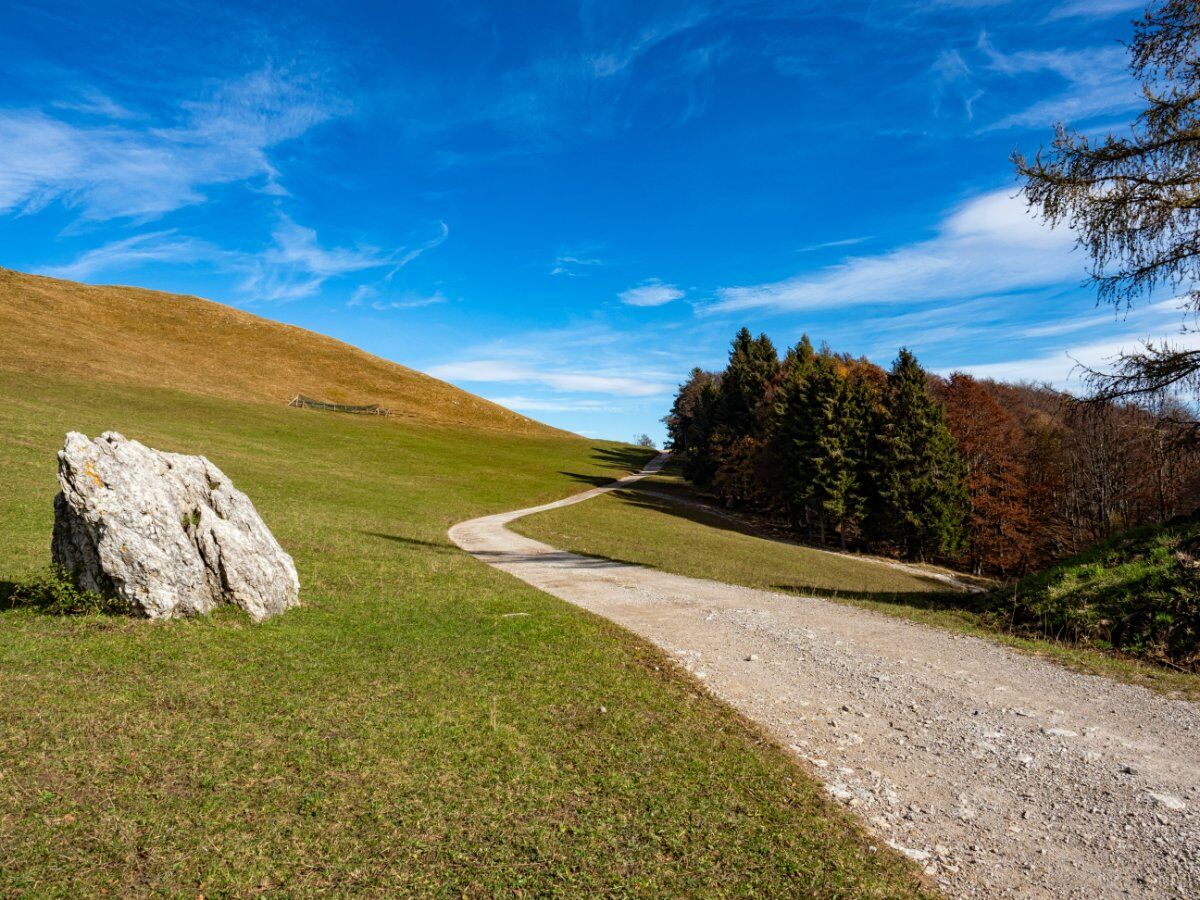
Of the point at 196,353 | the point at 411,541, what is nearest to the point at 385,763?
the point at 411,541

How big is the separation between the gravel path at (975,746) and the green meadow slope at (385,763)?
0.77 metres

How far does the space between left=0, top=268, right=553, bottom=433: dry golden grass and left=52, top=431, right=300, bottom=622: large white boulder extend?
55459 millimetres

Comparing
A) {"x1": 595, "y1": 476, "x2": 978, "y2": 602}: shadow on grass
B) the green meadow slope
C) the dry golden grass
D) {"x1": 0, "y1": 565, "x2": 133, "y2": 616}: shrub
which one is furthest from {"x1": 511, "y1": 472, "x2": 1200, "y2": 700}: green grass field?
the dry golden grass

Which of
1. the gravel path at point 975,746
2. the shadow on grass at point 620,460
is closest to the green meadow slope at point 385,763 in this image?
the gravel path at point 975,746

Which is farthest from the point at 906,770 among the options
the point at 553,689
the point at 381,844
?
the point at 381,844

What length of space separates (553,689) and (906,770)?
5044 millimetres

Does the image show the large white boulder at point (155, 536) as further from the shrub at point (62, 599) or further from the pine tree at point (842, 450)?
the pine tree at point (842, 450)

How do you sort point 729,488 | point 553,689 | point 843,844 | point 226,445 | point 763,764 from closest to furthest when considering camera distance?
point 843,844
point 763,764
point 553,689
point 226,445
point 729,488

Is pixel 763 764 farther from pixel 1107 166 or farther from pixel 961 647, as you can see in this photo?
pixel 1107 166

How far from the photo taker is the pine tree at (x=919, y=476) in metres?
45.6

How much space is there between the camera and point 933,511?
45.6m

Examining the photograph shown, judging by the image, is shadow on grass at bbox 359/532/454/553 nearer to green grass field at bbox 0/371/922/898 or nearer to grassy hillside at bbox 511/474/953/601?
grassy hillside at bbox 511/474/953/601

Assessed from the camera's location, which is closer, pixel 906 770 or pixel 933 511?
pixel 906 770

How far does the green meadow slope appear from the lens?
5.21 m
